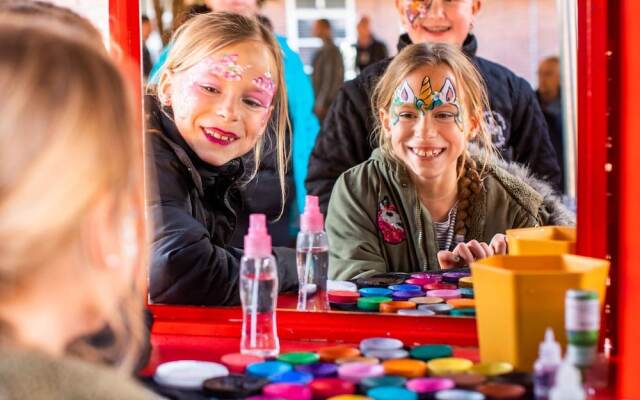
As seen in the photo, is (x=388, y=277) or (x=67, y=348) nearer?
(x=67, y=348)

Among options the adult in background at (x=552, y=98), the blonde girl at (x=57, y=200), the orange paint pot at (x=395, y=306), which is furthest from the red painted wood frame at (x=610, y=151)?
the blonde girl at (x=57, y=200)

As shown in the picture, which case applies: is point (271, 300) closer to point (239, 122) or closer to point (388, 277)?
point (388, 277)

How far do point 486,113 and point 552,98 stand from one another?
3.8 inches

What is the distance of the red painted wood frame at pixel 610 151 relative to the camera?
116cm

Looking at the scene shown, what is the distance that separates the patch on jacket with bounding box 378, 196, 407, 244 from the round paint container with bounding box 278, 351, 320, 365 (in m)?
0.23

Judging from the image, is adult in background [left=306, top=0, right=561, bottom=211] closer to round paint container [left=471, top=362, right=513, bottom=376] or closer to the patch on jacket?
the patch on jacket

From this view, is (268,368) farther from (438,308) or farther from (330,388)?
(438,308)

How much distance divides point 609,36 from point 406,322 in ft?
1.52

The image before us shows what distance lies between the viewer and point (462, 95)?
1.34 meters

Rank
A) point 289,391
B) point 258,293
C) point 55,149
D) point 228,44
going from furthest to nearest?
point 228,44 → point 258,293 → point 289,391 → point 55,149

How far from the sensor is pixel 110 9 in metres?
1.45

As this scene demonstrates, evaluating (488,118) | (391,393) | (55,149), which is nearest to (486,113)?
(488,118)

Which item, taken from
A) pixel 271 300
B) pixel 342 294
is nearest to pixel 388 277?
pixel 342 294

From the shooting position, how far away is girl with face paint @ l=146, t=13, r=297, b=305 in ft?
4.62
